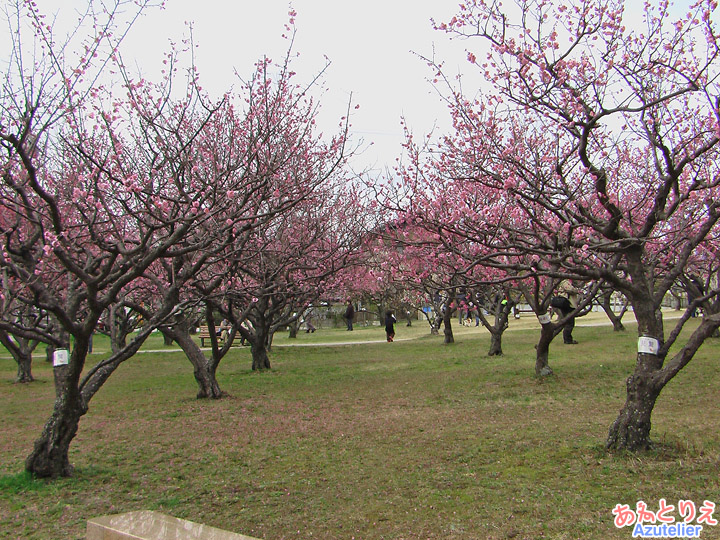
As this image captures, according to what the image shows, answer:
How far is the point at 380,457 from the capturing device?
23.5ft

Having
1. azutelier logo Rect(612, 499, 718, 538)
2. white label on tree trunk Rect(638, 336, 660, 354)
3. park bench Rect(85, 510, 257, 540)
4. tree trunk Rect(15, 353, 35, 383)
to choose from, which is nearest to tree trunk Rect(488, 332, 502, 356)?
white label on tree trunk Rect(638, 336, 660, 354)

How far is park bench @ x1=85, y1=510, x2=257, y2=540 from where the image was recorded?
9.62 feet

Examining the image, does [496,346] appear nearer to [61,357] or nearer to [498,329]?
[498,329]

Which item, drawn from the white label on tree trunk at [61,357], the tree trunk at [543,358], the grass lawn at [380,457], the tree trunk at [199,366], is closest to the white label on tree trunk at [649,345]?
the grass lawn at [380,457]

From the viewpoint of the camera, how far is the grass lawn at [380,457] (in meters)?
5.05

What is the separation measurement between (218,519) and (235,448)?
2816mm

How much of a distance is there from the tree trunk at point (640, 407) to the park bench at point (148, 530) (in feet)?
15.5

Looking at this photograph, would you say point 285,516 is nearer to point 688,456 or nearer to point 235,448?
point 235,448

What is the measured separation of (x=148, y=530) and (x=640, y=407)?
199 inches

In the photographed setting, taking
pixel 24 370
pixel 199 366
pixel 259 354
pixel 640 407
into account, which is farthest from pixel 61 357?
pixel 24 370

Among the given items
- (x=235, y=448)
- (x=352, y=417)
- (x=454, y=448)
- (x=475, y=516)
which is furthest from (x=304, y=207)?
(x=475, y=516)

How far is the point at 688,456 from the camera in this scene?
6066mm

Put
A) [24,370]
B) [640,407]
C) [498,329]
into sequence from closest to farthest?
[640,407] < [24,370] < [498,329]

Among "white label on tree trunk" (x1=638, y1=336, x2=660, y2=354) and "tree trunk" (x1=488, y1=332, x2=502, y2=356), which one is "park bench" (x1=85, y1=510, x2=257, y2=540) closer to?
"white label on tree trunk" (x1=638, y1=336, x2=660, y2=354)
